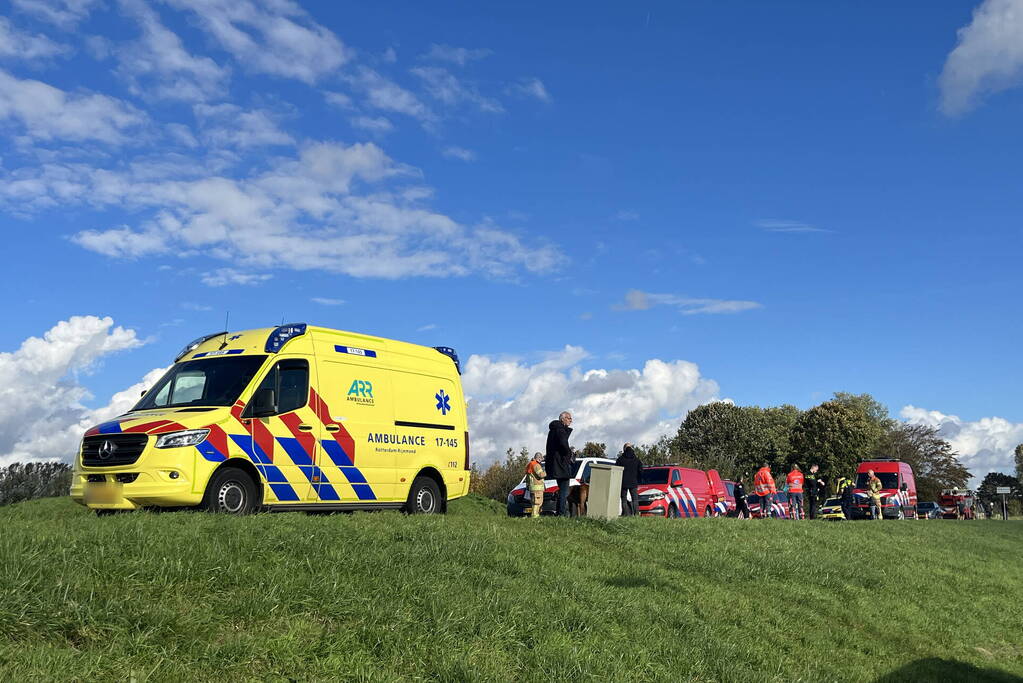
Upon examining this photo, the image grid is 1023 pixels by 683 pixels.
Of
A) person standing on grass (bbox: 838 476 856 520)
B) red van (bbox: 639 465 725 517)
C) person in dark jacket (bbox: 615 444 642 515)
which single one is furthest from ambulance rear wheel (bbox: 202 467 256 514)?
person standing on grass (bbox: 838 476 856 520)

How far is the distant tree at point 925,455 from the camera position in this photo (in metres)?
78.9

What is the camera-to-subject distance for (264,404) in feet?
39.5

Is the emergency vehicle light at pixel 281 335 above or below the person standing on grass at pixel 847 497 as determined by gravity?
above

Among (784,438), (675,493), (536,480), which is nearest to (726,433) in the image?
(784,438)

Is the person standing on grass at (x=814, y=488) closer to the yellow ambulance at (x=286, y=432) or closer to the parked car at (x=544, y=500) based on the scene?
the parked car at (x=544, y=500)

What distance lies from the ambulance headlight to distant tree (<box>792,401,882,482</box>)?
207 ft

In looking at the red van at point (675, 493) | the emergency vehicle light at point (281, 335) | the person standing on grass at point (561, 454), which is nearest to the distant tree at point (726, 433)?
the red van at point (675, 493)

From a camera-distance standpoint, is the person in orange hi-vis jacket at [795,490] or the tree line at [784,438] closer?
the person in orange hi-vis jacket at [795,490]

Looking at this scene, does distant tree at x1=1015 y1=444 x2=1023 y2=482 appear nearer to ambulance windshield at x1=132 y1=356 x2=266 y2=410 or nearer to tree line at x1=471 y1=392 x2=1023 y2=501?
tree line at x1=471 y1=392 x2=1023 y2=501

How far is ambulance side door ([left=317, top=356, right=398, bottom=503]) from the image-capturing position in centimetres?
1297

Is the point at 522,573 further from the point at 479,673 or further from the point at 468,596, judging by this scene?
the point at 479,673

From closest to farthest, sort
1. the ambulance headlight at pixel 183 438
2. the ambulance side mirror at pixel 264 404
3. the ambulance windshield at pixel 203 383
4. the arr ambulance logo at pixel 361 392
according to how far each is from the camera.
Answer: the ambulance headlight at pixel 183 438
the ambulance side mirror at pixel 264 404
the ambulance windshield at pixel 203 383
the arr ambulance logo at pixel 361 392

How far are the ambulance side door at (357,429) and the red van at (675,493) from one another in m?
10.2

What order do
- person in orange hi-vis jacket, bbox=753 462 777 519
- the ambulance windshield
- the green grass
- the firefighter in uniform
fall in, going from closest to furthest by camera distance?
1. the green grass
2. the ambulance windshield
3. the firefighter in uniform
4. person in orange hi-vis jacket, bbox=753 462 777 519
